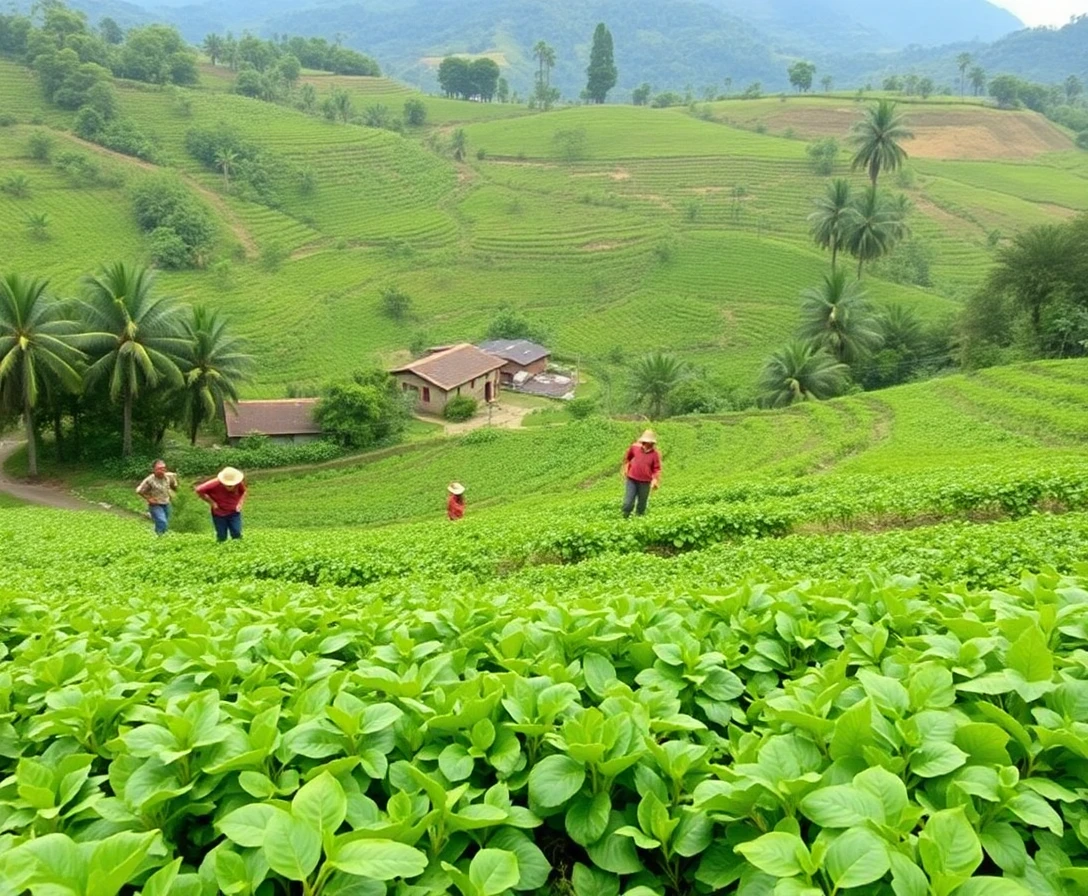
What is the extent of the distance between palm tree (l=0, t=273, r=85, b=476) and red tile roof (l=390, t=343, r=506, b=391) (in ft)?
76.9

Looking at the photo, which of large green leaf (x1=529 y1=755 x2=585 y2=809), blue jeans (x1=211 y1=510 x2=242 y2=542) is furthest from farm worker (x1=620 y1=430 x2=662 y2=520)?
large green leaf (x1=529 y1=755 x2=585 y2=809)

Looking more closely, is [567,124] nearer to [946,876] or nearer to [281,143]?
[281,143]

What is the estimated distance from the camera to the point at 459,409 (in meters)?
52.0

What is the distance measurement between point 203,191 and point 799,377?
6503 cm

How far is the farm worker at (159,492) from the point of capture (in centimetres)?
1588

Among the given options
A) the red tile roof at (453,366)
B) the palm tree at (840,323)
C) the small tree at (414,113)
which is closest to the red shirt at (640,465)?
the palm tree at (840,323)

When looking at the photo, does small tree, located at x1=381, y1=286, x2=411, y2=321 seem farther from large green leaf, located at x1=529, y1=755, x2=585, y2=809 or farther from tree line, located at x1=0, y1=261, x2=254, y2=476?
large green leaf, located at x1=529, y1=755, x2=585, y2=809

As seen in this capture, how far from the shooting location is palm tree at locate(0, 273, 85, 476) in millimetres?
30406

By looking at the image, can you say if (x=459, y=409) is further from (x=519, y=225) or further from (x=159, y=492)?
(x=519, y=225)

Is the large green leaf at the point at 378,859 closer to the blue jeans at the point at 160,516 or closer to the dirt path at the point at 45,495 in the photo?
the blue jeans at the point at 160,516

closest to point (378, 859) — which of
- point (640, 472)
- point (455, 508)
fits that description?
point (640, 472)

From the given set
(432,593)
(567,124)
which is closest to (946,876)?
(432,593)

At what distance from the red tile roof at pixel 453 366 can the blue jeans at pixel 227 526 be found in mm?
37551

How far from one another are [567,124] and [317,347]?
63839 millimetres
